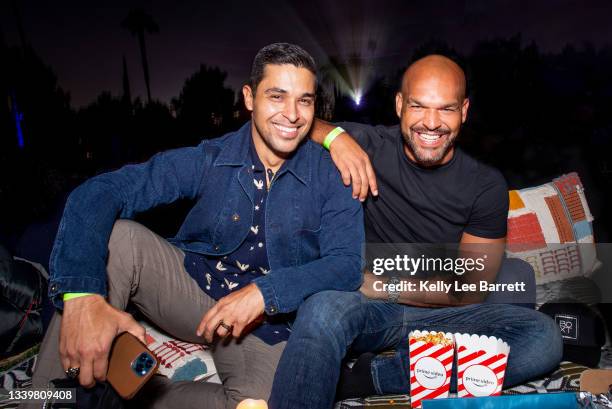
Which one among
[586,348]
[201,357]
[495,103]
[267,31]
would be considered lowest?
[586,348]

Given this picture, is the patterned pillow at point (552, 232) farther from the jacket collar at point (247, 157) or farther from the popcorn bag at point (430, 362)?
the jacket collar at point (247, 157)

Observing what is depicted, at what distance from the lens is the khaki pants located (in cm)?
158

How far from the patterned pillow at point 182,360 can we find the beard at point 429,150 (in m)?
1.42

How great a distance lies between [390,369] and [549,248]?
5.25 feet

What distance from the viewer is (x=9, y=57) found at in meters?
4.27

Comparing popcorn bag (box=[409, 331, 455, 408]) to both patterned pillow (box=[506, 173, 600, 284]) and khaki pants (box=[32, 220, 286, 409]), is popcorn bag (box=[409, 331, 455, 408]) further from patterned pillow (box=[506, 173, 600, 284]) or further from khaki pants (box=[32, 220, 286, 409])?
patterned pillow (box=[506, 173, 600, 284])

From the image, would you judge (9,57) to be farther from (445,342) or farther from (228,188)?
(445,342)

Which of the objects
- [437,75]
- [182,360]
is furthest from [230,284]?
[437,75]

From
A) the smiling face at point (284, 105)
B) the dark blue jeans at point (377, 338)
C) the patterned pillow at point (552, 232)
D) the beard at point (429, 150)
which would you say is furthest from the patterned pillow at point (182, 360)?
the patterned pillow at point (552, 232)

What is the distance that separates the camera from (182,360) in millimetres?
2033

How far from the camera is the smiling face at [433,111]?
2133mm

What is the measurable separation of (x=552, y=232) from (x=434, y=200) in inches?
46.4

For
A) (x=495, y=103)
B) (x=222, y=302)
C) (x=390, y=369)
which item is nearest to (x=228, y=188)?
(x=222, y=302)

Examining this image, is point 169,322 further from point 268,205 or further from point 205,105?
point 205,105
